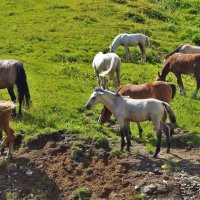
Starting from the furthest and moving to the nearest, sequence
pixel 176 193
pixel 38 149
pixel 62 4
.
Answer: pixel 62 4 → pixel 38 149 → pixel 176 193

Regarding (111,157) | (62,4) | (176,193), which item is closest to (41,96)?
(111,157)

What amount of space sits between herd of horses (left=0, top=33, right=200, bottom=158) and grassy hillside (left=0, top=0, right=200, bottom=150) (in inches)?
36.4

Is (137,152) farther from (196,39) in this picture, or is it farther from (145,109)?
(196,39)

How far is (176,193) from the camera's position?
43.1 ft

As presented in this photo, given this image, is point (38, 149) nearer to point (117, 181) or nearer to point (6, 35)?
point (117, 181)

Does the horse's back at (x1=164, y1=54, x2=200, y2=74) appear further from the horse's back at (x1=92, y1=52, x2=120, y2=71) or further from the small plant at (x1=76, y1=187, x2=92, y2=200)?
the small plant at (x1=76, y1=187, x2=92, y2=200)

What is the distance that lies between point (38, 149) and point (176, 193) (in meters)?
4.48

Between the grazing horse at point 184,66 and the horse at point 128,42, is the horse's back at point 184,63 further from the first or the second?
the horse at point 128,42

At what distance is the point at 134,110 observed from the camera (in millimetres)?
14867

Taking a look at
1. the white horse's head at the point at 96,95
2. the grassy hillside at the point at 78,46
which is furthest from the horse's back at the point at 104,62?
the white horse's head at the point at 96,95

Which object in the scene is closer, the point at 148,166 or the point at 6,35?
the point at 148,166

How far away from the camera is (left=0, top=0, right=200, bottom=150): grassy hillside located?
18188 millimetres

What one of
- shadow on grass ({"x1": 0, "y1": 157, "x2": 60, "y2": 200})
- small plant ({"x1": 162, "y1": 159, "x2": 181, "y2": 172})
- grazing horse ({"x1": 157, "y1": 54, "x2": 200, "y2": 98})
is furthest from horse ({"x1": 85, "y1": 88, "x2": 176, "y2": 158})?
grazing horse ({"x1": 157, "y1": 54, "x2": 200, "y2": 98})

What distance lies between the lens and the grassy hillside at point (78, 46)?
18188mm
